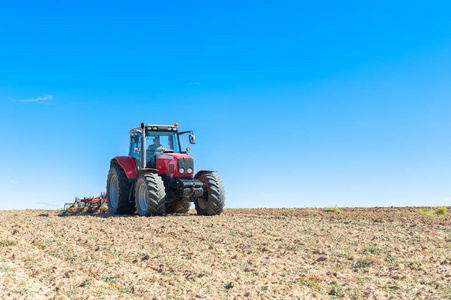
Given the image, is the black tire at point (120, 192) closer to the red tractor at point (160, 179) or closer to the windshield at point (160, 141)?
the red tractor at point (160, 179)

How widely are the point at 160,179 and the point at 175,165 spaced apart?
944 millimetres

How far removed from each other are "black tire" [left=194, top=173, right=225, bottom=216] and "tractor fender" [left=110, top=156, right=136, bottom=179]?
7.95ft

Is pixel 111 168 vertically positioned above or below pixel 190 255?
above

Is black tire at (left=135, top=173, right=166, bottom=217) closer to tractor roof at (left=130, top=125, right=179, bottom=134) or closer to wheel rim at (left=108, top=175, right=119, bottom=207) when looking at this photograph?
tractor roof at (left=130, top=125, right=179, bottom=134)

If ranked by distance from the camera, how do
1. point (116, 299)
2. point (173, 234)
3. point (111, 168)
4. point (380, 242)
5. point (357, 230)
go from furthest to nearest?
point (111, 168), point (357, 230), point (173, 234), point (380, 242), point (116, 299)

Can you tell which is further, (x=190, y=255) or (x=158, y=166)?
(x=158, y=166)

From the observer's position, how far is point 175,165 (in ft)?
43.7

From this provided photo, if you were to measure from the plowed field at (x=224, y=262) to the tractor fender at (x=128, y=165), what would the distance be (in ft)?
13.6

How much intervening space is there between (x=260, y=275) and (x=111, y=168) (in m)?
10.9

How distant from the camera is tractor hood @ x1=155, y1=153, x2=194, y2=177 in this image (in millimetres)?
13336

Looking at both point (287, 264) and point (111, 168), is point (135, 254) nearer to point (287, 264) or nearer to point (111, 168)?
point (287, 264)

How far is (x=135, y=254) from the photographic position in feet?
23.2

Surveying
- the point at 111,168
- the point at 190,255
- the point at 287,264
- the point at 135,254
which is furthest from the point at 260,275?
the point at 111,168

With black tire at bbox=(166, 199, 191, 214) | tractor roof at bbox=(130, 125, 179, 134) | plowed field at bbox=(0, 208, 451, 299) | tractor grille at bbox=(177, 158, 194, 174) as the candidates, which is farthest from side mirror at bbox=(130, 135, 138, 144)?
plowed field at bbox=(0, 208, 451, 299)
